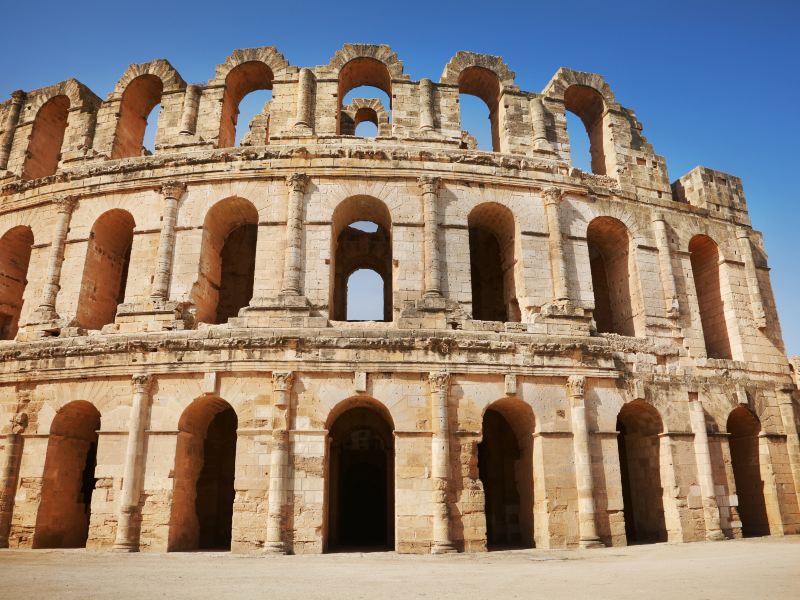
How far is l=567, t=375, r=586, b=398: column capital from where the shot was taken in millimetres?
12914

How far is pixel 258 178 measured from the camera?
47.6ft

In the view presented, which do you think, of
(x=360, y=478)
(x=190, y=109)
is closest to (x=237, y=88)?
(x=190, y=109)

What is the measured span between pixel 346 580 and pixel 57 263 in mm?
11579

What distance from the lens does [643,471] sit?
14.2 meters

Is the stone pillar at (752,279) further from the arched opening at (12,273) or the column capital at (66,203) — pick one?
the arched opening at (12,273)

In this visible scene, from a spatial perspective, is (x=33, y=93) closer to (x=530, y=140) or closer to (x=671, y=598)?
(x=530, y=140)

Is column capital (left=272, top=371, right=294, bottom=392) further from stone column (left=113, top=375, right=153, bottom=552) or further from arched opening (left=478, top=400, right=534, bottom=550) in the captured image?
arched opening (left=478, top=400, right=534, bottom=550)

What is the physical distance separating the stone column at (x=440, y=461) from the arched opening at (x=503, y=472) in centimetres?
184

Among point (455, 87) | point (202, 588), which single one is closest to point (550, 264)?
point (455, 87)

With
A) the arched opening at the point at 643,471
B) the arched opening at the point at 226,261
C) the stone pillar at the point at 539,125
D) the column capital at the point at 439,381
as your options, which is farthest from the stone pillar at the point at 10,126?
the arched opening at the point at 643,471

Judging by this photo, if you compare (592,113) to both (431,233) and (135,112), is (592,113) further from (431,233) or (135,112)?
(135,112)

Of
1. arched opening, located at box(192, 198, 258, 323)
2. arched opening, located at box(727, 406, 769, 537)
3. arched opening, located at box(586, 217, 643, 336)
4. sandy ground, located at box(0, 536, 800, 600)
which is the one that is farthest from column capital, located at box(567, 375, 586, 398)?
arched opening, located at box(192, 198, 258, 323)

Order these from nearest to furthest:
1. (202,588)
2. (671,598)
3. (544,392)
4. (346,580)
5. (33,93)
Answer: (671,598) → (202,588) → (346,580) → (544,392) → (33,93)

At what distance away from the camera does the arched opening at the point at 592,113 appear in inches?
667
